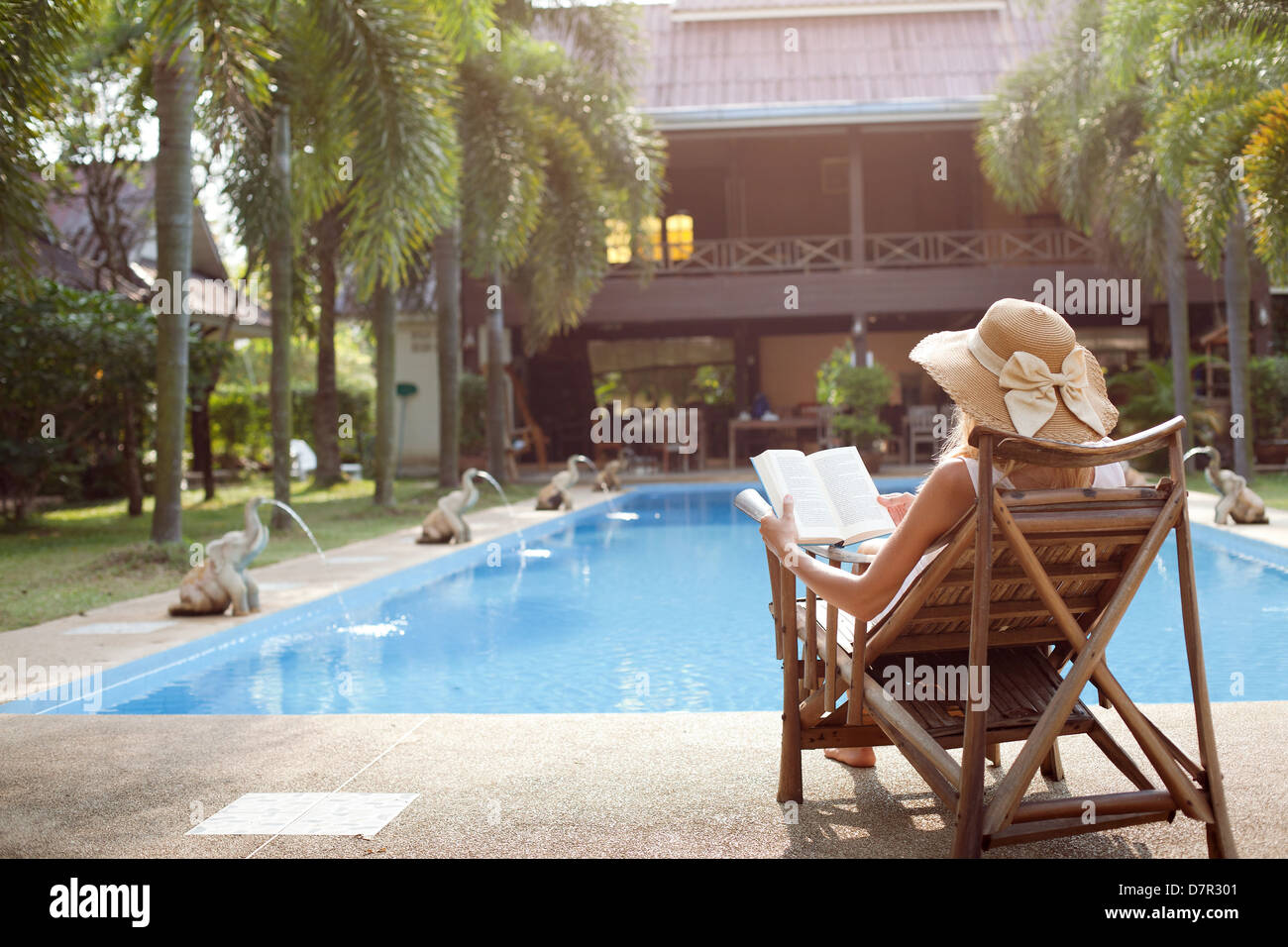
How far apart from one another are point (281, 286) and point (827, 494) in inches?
322

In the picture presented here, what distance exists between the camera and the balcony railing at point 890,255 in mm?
17969

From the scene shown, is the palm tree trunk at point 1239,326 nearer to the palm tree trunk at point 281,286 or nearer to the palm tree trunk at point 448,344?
the palm tree trunk at point 448,344

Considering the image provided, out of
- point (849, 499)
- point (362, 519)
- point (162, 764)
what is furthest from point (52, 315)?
point (849, 499)

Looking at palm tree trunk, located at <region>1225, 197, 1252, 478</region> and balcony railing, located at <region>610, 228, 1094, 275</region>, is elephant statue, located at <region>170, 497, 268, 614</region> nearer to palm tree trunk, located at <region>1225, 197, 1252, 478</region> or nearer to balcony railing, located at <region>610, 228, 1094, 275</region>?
palm tree trunk, located at <region>1225, 197, 1252, 478</region>

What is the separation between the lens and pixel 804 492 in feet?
8.96

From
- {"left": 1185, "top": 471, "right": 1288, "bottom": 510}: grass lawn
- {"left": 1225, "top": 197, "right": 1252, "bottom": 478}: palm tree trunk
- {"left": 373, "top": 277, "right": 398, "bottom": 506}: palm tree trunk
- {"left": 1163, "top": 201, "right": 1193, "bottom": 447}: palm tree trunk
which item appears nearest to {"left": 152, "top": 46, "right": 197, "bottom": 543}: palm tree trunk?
{"left": 373, "top": 277, "right": 398, "bottom": 506}: palm tree trunk

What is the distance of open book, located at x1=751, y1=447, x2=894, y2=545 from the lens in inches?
105

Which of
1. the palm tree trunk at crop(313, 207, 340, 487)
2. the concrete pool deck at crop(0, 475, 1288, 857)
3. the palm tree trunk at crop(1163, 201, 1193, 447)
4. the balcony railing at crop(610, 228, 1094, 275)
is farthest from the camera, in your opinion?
the balcony railing at crop(610, 228, 1094, 275)

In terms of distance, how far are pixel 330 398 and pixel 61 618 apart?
33.9 feet

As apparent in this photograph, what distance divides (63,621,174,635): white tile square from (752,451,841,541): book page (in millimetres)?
3714

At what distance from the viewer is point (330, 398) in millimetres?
15781

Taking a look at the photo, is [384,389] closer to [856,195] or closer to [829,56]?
[856,195]

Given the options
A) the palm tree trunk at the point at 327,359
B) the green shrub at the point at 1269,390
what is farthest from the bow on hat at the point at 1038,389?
the green shrub at the point at 1269,390
